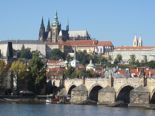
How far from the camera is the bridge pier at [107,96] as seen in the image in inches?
2778

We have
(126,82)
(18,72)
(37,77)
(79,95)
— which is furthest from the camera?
(18,72)

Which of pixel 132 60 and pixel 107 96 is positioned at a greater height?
pixel 132 60

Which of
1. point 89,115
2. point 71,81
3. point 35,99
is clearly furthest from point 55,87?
point 89,115

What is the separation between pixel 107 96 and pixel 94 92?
6926 mm

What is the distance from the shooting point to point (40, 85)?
82875 millimetres

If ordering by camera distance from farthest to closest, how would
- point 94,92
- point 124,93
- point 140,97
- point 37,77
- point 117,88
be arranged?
point 37,77
point 94,92
point 124,93
point 117,88
point 140,97

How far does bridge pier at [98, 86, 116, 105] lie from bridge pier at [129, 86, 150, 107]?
175 inches

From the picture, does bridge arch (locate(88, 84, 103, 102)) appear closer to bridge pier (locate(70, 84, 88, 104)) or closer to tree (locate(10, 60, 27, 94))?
bridge pier (locate(70, 84, 88, 104))

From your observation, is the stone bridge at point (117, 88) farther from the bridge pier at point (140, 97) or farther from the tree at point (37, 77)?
the tree at point (37, 77)

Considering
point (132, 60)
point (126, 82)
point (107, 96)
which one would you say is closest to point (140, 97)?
point (126, 82)

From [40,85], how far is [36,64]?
2.80 m

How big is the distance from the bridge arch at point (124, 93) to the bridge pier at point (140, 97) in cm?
353

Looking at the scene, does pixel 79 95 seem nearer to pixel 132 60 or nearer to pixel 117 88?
pixel 117 88

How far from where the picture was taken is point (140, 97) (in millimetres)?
64875
